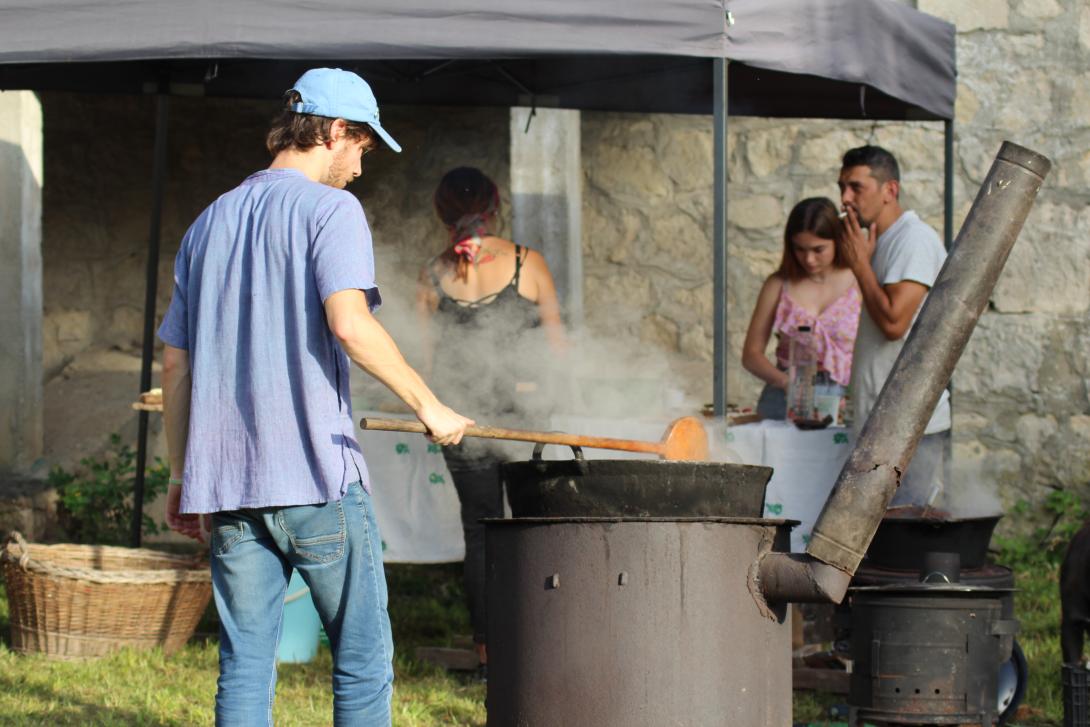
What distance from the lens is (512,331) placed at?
5273 mm

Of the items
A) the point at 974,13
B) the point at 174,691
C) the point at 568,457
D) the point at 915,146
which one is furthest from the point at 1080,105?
the point at 174,691

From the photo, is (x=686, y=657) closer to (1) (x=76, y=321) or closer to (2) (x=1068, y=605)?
(2) (x=1068, y=605)

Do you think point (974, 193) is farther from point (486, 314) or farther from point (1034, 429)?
point (486, 314)

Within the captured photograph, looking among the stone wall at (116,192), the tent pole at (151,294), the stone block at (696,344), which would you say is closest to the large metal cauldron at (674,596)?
the tent pole at (151,294)

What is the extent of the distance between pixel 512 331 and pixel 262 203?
240 centimetres

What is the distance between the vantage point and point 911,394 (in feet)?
11.0

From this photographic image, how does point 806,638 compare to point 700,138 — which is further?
point 700,138

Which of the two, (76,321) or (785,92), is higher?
→ (785,92)

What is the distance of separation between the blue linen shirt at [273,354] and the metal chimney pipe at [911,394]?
1.08 m

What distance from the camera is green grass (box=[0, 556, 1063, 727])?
14.5 ft

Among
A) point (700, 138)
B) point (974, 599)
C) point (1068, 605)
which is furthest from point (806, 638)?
point (700, 138)

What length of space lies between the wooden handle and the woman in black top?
5.01 ft

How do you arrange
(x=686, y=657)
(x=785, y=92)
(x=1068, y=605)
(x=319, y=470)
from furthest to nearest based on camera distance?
(x=785, y=92)
(x=1068, y=605)
(x=686, y=657)
(x=319, y=470)

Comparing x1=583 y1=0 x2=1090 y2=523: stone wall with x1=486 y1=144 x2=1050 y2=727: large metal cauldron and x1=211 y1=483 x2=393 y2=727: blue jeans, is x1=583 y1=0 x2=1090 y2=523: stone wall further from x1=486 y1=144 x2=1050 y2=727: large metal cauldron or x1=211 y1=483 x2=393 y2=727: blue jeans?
x1=211 y1=483 x2=393 y2=727: blue jeans
